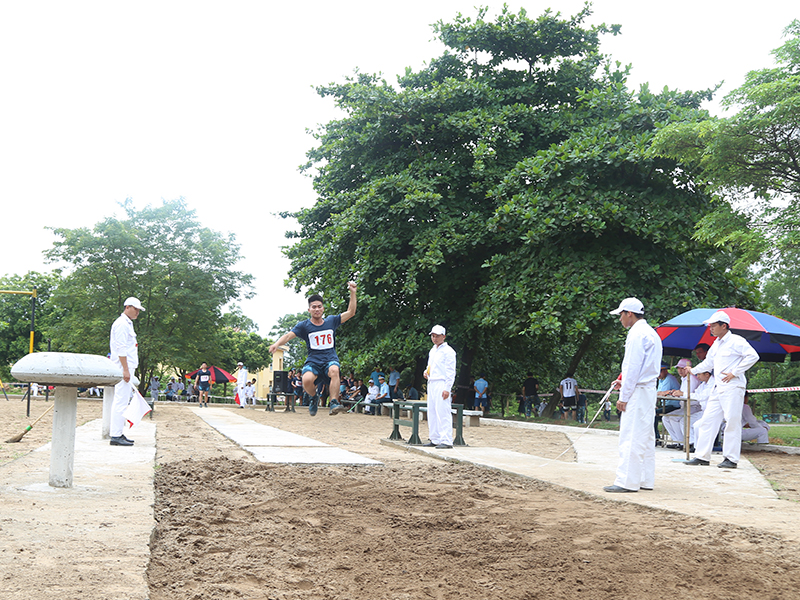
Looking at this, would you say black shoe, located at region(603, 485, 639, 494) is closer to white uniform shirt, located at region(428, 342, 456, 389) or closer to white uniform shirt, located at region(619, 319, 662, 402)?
white uniform shirt, located at region(619, 319, 662, 402)

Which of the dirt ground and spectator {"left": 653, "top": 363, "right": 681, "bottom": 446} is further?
spectator {"left": 653, "top": 363, "right": 681, "bottom": 446}

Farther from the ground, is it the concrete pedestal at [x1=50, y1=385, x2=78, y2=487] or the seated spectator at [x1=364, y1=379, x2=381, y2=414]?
the concrete pedestal at [x1=50, y1=385, x2=78, y2=487]

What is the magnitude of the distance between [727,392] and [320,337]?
5699mm

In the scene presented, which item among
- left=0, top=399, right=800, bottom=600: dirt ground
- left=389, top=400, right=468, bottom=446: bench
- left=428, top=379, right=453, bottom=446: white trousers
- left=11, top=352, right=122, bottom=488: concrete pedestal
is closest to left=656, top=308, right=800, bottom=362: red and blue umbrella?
left=389, top=400, right=468, bottom=446: bench

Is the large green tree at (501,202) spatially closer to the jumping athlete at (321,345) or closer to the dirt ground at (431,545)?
the jumping athlete at (321,345)

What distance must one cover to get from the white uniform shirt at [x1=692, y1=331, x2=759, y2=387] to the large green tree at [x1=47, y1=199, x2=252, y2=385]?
30.2 meters

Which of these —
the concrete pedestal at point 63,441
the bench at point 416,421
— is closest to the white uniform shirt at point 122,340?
the concrete pedestal at point 63,441

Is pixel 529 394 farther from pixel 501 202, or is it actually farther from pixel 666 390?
pixel 666 390

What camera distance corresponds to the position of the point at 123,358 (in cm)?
966

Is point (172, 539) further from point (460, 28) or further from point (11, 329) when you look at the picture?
point (11, 329)

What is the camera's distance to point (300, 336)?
9328mm


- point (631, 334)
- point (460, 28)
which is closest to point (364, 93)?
point (460, 28)

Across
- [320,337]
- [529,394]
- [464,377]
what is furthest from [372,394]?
[320,337]

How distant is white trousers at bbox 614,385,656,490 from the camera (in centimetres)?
730
